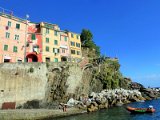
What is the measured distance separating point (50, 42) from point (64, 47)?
558 cm

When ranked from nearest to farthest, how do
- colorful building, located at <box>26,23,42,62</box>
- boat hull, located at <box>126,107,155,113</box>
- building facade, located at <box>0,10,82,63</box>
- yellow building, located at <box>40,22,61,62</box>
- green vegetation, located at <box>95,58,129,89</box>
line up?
1. boat hull, located at <box>126,107,155,113</box>
2. building facade, located at <box>0,10,82,63</box>
3. colorful building, located at <box>26,23,42,62</box>
4. yellow building, located at <box>40,22,61,62</box>
5. green vegetation, located at <box>95,58,129,89</box>

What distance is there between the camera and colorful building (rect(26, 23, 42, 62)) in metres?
65.2

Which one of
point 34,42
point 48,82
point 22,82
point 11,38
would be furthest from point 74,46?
point 22,82

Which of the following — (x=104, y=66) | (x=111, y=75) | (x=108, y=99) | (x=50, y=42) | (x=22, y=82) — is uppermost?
(x=50, y=42)

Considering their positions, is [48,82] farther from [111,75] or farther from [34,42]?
[111,75]

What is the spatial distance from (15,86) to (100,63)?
30.8 metres

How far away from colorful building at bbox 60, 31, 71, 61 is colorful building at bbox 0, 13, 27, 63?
1267 centimetres

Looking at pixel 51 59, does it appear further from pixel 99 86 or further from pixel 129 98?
pixel 129 98

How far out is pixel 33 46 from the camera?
2598 inches

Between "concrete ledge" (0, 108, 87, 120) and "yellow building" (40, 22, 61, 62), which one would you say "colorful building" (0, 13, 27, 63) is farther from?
"concrete ledge" (0, 108, 87, 120)

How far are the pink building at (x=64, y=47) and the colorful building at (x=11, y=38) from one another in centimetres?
1267

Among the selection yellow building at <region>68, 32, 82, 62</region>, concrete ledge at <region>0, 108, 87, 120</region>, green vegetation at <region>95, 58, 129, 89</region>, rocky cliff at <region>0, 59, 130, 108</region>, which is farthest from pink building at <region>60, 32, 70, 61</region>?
concrete ledge at <region>0, 108, 87, 120</region>

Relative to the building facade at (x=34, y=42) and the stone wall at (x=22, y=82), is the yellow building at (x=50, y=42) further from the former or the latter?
the stone wall at (x=22, y=82)

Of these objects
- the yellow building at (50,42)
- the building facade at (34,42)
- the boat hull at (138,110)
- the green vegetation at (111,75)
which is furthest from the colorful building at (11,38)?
the boat hull at (138,110)
